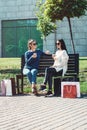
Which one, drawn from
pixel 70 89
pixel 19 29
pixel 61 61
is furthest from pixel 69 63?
pixel 19 29

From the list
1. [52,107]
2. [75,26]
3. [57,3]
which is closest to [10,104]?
[52,107]

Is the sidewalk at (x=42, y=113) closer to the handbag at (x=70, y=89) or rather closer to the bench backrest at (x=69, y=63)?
the handbag at (x=70, y=89)

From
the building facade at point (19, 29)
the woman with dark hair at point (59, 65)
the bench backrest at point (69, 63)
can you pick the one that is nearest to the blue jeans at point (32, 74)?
the woman with dark hair at point (59, 65)

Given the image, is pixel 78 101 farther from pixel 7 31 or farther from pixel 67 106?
pixel 7 31

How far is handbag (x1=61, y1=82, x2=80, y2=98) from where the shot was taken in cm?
1173

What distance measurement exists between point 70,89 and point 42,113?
2.93 meters

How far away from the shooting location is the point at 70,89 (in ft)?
38.7

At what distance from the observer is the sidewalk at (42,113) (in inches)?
296

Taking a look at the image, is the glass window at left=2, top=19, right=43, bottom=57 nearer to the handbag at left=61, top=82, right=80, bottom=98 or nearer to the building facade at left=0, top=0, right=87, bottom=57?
the building facade at left=0, top=0, right=87, bottom=57

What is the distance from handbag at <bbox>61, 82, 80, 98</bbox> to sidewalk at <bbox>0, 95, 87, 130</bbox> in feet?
0.89

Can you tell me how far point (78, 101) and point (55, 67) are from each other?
84.6 inches

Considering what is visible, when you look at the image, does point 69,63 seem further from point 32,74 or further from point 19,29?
point 19,29

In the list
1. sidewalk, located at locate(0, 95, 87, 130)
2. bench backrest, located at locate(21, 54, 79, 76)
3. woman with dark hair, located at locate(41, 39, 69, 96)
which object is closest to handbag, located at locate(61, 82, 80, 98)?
sidewalk, located at locate(0, 95, 87, 130)

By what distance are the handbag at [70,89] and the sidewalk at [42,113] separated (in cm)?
27
